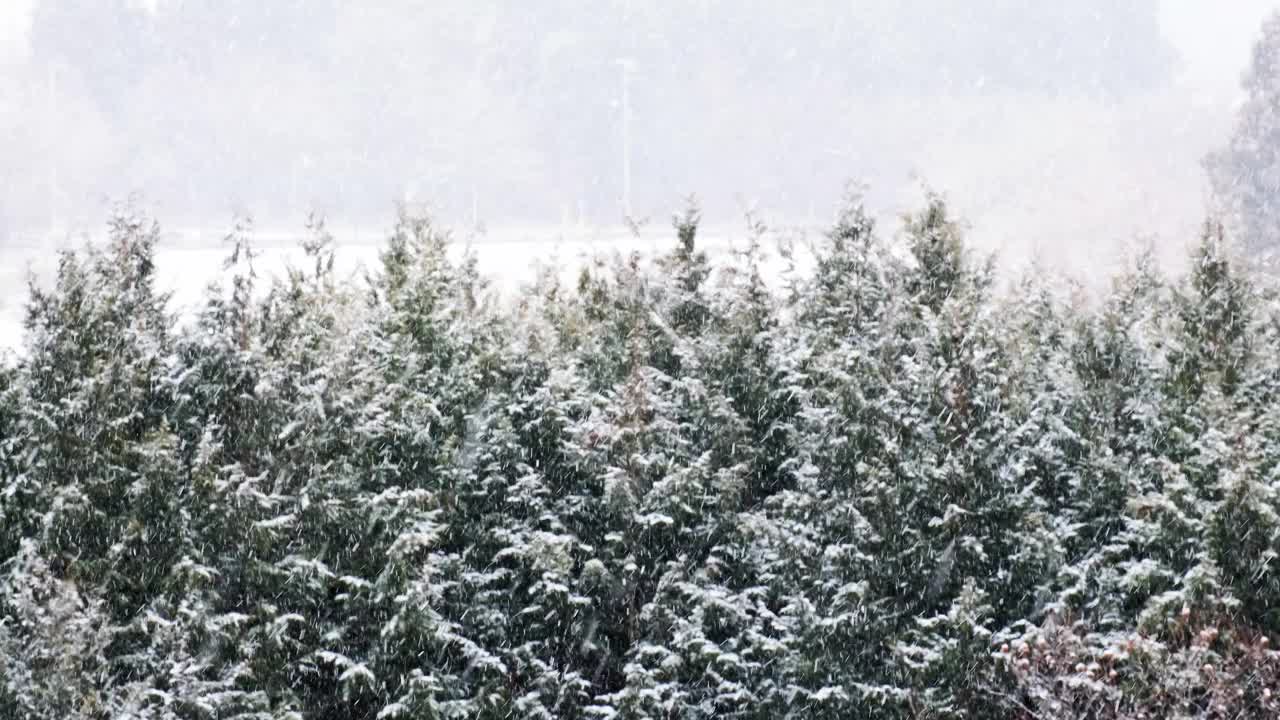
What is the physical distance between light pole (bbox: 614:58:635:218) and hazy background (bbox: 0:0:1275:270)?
0.72 feet

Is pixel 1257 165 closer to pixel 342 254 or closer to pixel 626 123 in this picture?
pixel 626 123

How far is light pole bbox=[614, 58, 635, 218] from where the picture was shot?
56281 millimetres

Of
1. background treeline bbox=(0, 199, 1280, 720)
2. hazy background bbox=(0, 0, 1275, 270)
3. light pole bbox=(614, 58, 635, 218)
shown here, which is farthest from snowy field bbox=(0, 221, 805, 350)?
background treeline bbox=(0, 199, 1280, 720)

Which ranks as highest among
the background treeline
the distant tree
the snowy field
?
the distant tree

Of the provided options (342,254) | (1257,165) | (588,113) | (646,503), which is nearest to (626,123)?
(588,113)

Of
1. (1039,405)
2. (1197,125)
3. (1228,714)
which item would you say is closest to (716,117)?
(1197,125)

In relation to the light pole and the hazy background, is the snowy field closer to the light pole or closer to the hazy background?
the hazy background

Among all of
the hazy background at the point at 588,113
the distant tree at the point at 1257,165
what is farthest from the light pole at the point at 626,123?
the distant tree at the point at 1257,165

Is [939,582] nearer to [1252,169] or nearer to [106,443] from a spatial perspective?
[106,443]

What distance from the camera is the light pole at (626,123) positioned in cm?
5628

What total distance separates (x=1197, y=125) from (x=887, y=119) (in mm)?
12328

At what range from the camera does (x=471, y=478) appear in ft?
58.7

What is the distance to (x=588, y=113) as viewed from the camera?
57781mm

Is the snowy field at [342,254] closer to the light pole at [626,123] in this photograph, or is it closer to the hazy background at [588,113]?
the hazy background at [588,113]
